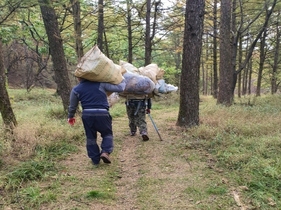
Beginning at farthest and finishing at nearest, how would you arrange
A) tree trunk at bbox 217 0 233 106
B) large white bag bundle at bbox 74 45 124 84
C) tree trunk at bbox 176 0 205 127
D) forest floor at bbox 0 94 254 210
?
tree trunk at bbox 217 0 233 106, tree trunk at bbox 176 0 205 127, large white bag bundle at bbox 74 45 124 84, forest floor at bbox 0 94 254 210

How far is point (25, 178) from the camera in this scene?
13.3ft

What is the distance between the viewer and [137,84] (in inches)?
253

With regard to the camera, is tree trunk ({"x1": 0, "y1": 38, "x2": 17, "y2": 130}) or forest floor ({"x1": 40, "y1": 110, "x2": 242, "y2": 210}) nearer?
forest floor ({"x1": 40, "y1": 110, "x2": 242, "y2": 210})

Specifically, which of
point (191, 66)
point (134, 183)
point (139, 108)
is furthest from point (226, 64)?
point (134, 183)

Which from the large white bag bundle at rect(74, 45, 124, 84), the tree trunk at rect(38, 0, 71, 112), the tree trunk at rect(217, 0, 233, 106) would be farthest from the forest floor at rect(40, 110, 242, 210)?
the tree trunk at rect(217, 0, 233, 106)

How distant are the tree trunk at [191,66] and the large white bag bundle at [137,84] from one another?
1408 millimetres

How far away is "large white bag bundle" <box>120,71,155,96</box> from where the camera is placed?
6.43 meters

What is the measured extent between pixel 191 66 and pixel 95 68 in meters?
3.55

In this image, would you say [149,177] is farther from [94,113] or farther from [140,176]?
[94,113]

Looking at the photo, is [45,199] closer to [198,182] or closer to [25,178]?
[25,178]

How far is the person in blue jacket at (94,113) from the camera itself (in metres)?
4.68

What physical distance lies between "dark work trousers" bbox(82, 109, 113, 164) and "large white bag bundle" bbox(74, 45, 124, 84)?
0.59 metres

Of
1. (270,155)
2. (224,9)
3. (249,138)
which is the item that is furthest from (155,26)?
(270,155)

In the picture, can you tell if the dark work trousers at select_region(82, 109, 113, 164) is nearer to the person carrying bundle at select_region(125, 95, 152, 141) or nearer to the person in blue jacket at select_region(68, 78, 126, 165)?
the person in blue jacket at select_region(68, 78, 126, 165)
